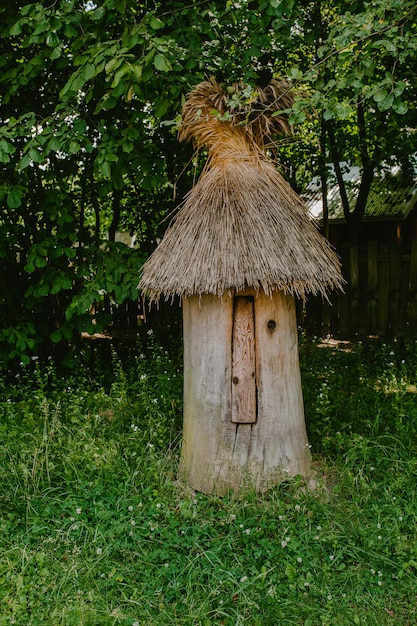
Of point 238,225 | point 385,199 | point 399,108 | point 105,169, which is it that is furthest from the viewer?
point 385,199

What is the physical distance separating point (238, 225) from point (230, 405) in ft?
3.84

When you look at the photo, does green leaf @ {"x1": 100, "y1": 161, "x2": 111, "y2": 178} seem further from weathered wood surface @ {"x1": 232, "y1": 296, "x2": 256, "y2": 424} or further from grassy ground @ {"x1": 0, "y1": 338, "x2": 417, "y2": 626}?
grassy ground @ {"x1": 0, "y1": 338, "x2": 417, "y2": 626}

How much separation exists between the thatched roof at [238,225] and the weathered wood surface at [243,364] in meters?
0.19

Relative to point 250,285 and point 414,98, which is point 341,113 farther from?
point 414,98

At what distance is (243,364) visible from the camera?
12.1 feet

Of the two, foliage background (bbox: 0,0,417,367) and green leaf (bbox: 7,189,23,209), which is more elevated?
foliage background (bbox: 0,0,417,367)

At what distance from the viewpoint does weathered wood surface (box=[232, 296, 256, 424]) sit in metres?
3.69

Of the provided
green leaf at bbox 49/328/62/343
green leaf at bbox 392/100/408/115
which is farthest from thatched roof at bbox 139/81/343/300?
green leaf at bbox 49/328/62/343

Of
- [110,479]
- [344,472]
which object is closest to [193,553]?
[110,479]

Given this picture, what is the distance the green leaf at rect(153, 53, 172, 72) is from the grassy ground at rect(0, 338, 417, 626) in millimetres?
2480

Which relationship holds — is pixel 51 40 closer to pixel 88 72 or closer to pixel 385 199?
pixel 88 72

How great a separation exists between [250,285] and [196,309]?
1.70 ft

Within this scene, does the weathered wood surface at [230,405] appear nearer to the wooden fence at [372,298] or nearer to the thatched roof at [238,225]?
the thatched roof at [238,225]

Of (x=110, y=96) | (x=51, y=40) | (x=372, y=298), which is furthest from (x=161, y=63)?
(x=372, y=298)
